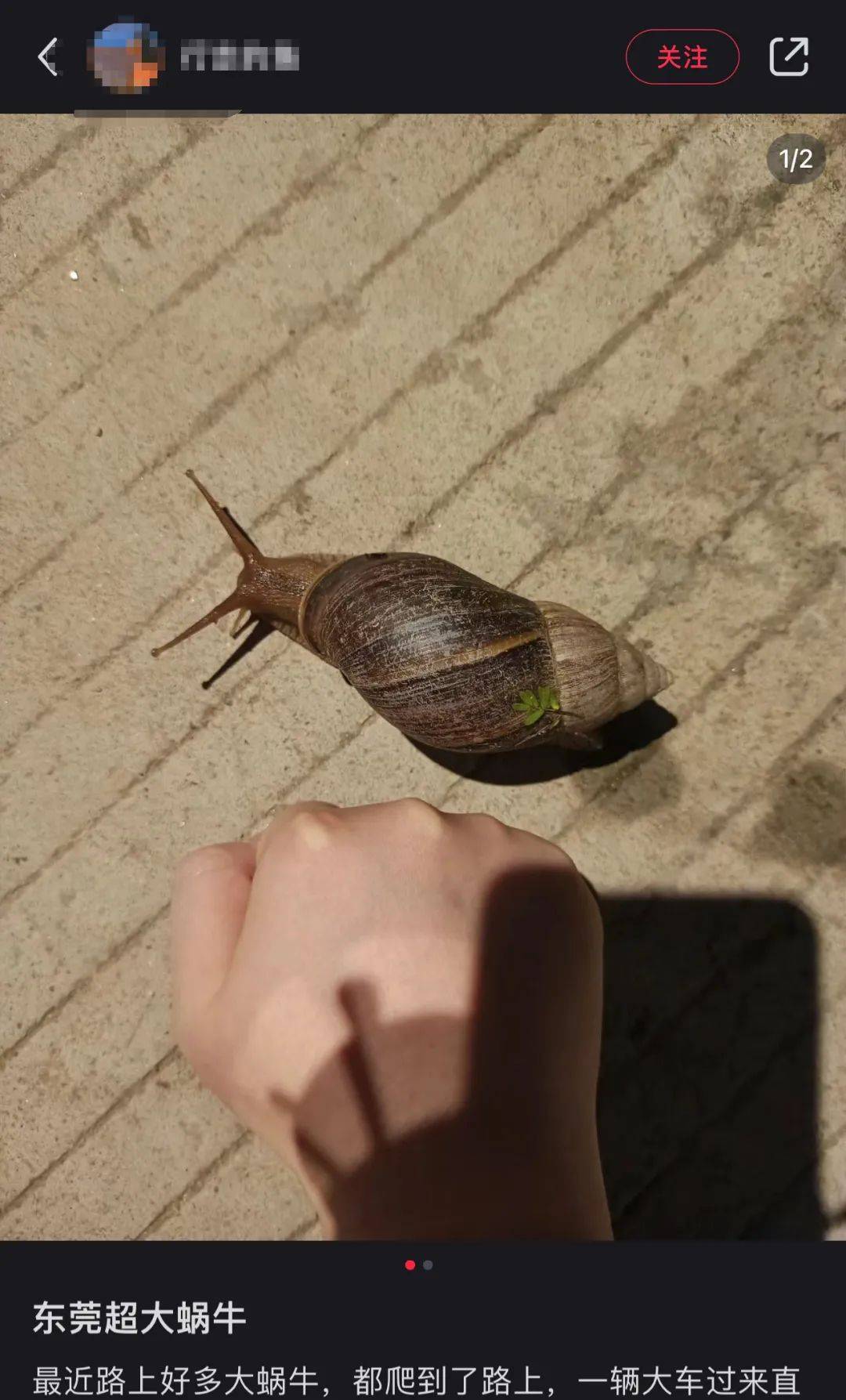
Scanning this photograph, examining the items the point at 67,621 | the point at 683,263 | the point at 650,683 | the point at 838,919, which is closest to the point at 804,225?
the point at 683,263

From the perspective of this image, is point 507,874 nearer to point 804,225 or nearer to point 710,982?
point 710,982

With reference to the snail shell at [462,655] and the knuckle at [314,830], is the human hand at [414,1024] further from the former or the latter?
the snail shell at [462,655]

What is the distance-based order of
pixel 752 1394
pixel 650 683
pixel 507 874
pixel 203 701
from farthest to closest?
pixel 203 701, pixel 650 683, pixel 752 1394, pixel 507 874

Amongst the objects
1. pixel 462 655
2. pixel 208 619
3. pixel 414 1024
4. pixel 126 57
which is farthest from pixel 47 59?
pixel 414 1024

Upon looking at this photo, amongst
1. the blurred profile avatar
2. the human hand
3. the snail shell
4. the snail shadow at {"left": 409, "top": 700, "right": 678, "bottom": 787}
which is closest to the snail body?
the snail shell

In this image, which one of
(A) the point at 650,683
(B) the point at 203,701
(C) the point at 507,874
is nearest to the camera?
(C) the point at 507,874


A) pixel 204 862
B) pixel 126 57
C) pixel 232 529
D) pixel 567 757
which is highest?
pixel 126 57

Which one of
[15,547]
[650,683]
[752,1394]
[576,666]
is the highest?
[15,547]

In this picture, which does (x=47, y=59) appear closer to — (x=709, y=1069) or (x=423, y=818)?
(x=423, y=818)
